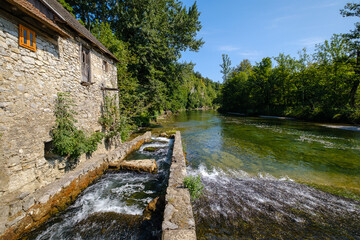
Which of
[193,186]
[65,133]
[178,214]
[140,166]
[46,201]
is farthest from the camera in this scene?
[140,166]

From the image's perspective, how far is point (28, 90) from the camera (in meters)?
4.44

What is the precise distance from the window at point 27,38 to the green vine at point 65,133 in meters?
1.60

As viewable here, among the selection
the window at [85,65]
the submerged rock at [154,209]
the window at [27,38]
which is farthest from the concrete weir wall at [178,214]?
the window at [85,65]

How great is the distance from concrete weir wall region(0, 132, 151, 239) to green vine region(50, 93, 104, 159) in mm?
758

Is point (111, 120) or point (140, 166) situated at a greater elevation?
point (111, 120)

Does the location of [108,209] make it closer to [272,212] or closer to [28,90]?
[28,90]

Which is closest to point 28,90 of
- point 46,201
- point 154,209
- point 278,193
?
point 46,201

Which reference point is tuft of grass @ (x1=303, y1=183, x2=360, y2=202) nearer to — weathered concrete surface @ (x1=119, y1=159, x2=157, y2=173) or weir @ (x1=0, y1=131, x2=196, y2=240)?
weir @ (x1=0, y1=131, x2=196, y2=240)

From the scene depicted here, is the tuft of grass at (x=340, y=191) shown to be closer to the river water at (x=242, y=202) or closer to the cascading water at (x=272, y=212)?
the river water at (x=242, y=202)

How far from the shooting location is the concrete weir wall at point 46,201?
335 cm

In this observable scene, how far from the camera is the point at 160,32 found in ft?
55.6

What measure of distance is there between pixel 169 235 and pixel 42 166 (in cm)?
453

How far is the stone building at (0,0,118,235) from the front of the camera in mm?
3779

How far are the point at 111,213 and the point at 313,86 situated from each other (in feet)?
113
